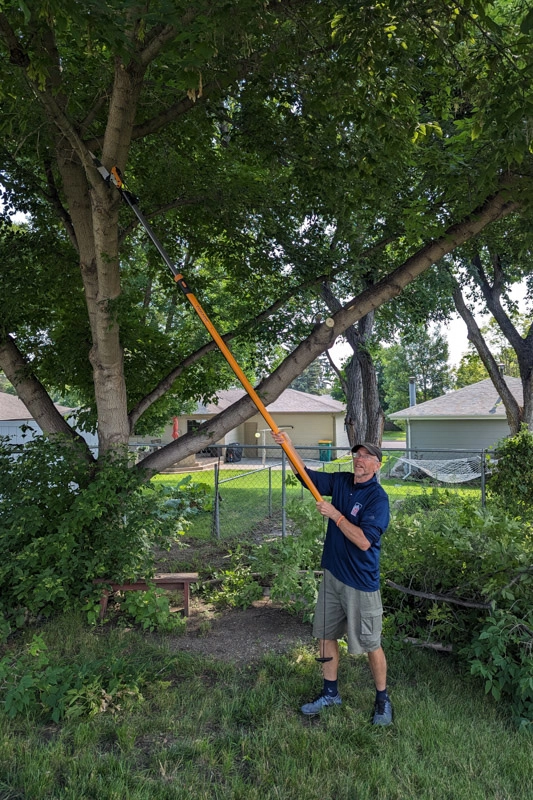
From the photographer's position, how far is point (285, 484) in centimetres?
816

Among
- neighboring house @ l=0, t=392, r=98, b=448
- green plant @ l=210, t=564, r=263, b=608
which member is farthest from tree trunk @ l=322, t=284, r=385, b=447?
neighboring house @ l=0, t=392, r=98, b=448

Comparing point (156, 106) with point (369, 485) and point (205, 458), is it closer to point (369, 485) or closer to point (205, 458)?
point (369, 485)

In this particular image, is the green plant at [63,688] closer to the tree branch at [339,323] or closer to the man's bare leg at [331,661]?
the man's bare leg at [331,661]

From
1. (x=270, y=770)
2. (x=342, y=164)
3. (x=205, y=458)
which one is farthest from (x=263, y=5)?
(x=205, y=458)

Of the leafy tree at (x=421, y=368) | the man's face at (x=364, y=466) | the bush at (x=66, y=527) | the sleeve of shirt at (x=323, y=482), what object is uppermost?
the leafy tree at (x=421, y=368)

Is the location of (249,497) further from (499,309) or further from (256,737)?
(256,737)

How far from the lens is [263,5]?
12.1 feet

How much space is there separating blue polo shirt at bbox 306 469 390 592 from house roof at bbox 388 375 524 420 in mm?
18174

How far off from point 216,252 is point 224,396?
2462cm

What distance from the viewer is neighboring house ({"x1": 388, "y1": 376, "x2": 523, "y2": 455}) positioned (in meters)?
20.6

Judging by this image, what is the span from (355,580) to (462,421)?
62.5 feet

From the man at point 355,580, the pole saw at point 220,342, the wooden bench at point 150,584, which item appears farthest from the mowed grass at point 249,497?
the man at point 355,580

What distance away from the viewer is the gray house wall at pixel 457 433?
→ 2072 centimetres

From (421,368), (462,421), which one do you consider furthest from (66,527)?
(421,368)
